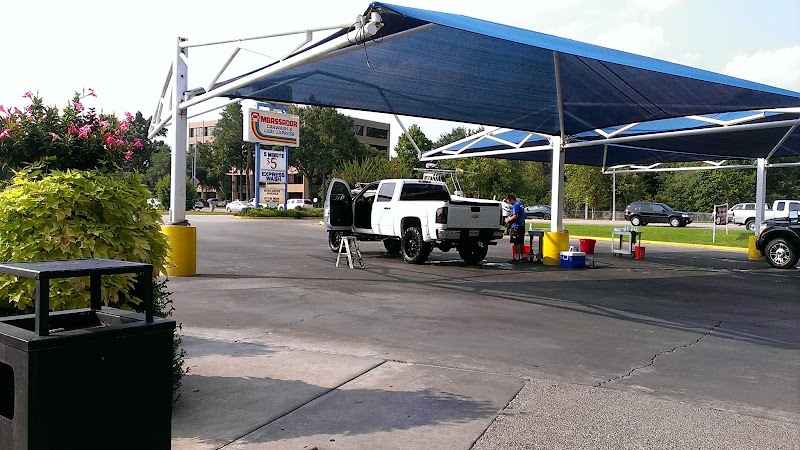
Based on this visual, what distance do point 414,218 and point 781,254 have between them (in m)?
9.99

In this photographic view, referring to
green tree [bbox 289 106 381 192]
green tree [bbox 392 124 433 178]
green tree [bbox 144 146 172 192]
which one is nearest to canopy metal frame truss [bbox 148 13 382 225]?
green tree [bbox 392 124 433 178]

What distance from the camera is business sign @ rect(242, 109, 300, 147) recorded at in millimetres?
45088

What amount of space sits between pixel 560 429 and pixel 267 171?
44525mm

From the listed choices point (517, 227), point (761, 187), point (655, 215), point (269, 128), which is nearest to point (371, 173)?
point (269, 128)

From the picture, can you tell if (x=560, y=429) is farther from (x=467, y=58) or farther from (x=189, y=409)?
(x=467, y=58)

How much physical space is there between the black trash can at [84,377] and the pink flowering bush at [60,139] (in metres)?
2.07

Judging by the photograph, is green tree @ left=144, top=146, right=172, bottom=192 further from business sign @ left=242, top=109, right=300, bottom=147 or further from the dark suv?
the dark suv

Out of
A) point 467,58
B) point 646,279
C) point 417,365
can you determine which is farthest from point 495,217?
point 417,365

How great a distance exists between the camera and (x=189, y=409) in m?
4.67

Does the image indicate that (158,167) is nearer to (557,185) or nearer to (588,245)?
(588,245)

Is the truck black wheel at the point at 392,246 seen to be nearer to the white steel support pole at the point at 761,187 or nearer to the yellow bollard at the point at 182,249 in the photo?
the yellow bollard at the point at 182,249

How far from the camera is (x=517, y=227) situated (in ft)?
55.5

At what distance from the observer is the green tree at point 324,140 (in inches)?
3100

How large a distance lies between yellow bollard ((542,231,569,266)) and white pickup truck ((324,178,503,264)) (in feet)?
5.49
